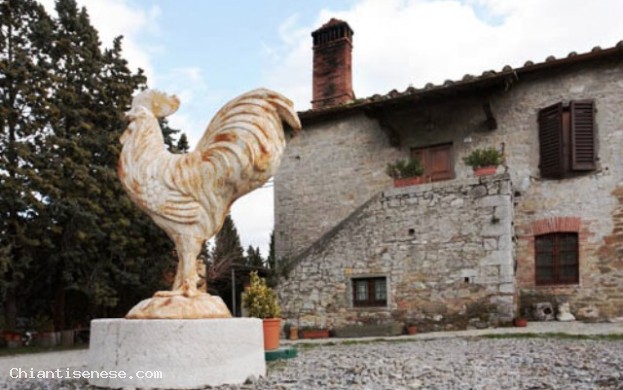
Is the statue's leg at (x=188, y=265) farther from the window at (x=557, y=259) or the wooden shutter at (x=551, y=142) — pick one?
the wooden shutter at (x=551, y=142)

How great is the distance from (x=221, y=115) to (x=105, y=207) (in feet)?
31.2

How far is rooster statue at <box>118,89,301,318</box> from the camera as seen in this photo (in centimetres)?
565

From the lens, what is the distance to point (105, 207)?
47.4ft

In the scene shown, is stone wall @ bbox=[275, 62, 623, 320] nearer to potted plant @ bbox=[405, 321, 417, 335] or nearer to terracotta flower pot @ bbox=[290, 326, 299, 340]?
potted plant @ bbox=[405, 321, 417, 335]

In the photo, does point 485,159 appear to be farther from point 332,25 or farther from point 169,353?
point 169,353

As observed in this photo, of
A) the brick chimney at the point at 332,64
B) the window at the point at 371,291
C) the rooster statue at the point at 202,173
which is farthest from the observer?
the brick chimney at the point at 332,64

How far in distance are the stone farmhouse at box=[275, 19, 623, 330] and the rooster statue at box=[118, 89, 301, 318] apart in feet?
23.8

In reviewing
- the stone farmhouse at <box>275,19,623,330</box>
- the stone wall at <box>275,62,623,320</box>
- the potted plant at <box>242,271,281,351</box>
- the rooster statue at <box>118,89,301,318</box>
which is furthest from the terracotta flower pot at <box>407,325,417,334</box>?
the rooster statue at <box>118,89,301,318</box>

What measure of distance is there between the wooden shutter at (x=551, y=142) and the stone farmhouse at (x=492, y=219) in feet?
0.10

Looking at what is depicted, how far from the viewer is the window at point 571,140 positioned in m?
13.2

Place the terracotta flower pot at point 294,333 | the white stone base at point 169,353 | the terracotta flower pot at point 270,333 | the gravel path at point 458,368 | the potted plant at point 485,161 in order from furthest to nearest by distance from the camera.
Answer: the terracotta flower pot at point 294,333, the potted plant at point 485,161, the terracotta flower pot at point 270,333, the gravel path at point 458,368, the white stone base at point 169,353

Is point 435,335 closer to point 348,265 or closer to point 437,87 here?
point 348,265

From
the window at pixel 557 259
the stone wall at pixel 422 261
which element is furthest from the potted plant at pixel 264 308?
the window at pixel 557 259

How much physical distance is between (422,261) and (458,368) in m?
6.31
